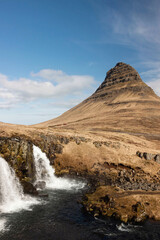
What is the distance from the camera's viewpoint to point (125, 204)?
91.3 feet

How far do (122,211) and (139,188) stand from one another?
34.0 ft

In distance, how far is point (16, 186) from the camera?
32219mm

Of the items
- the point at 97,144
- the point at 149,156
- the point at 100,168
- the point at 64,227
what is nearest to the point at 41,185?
the point at 64,227

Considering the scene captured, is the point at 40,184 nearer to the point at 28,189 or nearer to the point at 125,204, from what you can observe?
the point at 28,189

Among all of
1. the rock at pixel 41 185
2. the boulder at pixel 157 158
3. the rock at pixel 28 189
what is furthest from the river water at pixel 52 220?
the boulder at pixel 157 158

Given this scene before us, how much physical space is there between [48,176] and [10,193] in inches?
453

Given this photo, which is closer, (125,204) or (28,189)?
(125,204)

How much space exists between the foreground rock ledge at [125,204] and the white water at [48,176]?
762cm

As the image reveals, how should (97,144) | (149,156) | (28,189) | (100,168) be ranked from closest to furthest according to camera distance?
(28,189) → (100,168) → (149,156) → (97,144)

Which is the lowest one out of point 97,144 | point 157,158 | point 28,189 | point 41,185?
point 41,185

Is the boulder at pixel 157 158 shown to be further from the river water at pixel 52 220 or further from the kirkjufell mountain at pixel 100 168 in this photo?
the river water at pixel 52 220

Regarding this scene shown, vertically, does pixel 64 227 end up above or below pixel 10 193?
below

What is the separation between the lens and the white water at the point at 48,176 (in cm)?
3869

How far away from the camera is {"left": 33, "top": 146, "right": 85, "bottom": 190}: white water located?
38.7 meters
